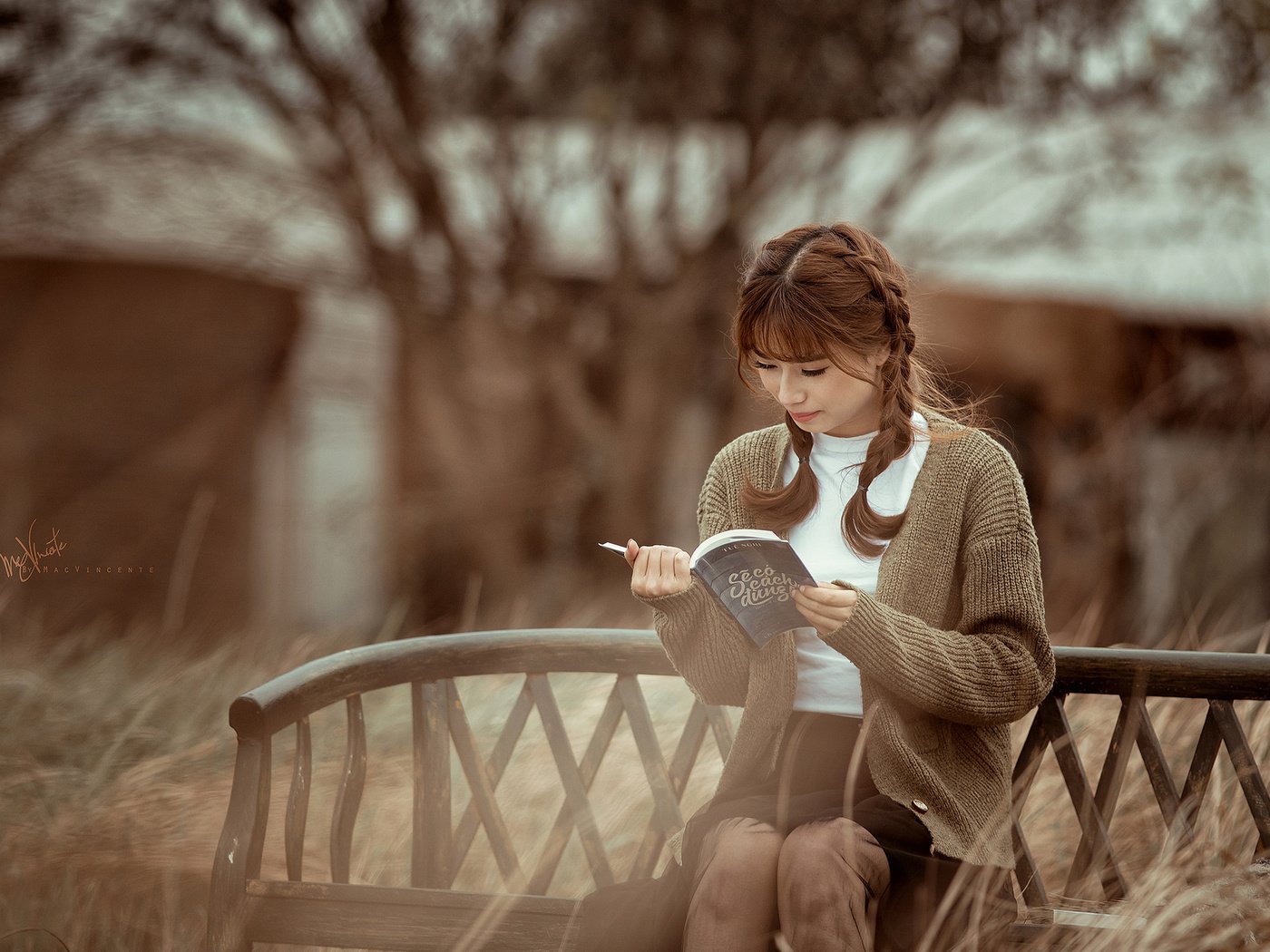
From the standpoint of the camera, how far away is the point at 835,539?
86.4 inches

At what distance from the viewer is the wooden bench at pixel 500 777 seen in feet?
7.13

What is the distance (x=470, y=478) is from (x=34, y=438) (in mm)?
2151

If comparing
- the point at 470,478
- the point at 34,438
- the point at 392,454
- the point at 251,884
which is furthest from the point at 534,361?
the point at 251,884

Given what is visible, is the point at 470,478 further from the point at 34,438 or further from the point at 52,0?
the point at 52,0

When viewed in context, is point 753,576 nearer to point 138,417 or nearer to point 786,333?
point 786,333

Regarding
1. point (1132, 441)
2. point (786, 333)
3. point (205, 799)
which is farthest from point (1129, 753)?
point (1132, 441)

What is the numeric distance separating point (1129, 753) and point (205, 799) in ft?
6.46

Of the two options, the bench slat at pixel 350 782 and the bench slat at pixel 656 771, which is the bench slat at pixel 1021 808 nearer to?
the bench slat at pixel 656 771

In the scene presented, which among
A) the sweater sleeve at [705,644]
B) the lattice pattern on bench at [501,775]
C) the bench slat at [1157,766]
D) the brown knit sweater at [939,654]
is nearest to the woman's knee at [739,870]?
the brown knit sweater at [939,654]

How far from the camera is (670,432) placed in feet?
21.6

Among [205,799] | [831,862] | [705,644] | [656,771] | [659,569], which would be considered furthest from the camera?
[205,799]

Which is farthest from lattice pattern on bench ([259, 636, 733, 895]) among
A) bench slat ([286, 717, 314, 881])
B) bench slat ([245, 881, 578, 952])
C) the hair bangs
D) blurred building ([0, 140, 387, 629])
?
blurred building ([0, 140, 387, 629])

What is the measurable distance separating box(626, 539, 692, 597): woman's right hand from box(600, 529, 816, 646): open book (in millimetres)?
A: 124

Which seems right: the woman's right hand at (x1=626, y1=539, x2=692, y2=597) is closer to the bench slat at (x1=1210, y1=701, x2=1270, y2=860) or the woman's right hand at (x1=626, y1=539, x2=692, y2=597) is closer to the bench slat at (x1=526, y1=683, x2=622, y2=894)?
the bench slat at (x1=526, y1=683, x2=622, y2=894)
